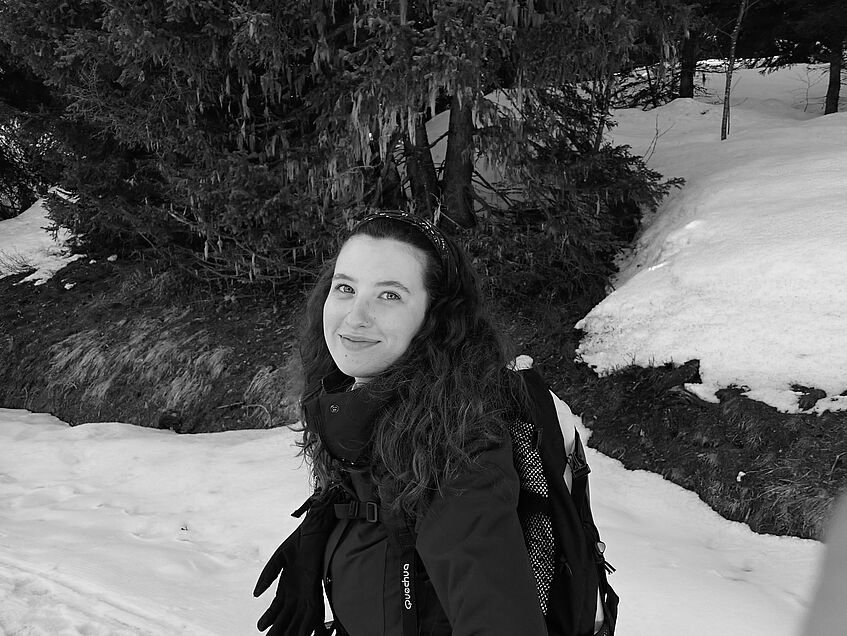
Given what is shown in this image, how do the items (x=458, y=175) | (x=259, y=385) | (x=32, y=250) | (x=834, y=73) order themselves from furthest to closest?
(x=32, y=250)
(x=834, y=73)
(x=259, y=385)
(x=458, y=175)

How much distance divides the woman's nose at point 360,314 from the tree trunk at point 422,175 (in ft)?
14.8

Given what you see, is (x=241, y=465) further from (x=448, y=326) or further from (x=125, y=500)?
(x=448, y=326)

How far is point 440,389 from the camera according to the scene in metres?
1.79

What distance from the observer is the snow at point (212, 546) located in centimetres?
345

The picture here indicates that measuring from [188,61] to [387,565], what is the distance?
5.14 metres

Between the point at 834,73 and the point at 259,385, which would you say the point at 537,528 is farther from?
the point at 834,73

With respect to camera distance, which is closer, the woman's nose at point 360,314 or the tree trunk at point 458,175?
the woman's nose at point 360,314

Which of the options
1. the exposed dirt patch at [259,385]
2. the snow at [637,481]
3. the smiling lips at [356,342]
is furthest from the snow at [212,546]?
the smiling lips at [356,342]

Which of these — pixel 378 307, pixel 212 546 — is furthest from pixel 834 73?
pixel 378 307

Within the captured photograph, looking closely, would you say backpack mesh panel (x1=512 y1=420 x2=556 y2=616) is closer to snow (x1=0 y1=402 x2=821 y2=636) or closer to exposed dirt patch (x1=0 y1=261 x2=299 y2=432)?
snow (x1=0 y1=402 x2=821 y2=636)

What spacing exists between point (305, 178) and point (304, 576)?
15.2 ft

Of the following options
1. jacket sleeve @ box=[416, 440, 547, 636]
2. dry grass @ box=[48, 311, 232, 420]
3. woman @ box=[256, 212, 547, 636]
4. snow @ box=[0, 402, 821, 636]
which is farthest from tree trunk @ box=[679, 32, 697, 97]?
jacket sleeve @ box=[416, 440, 547, 636]

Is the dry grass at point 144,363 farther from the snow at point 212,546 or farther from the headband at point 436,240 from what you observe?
the headband at point 436,240

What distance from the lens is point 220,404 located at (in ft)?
22.9
